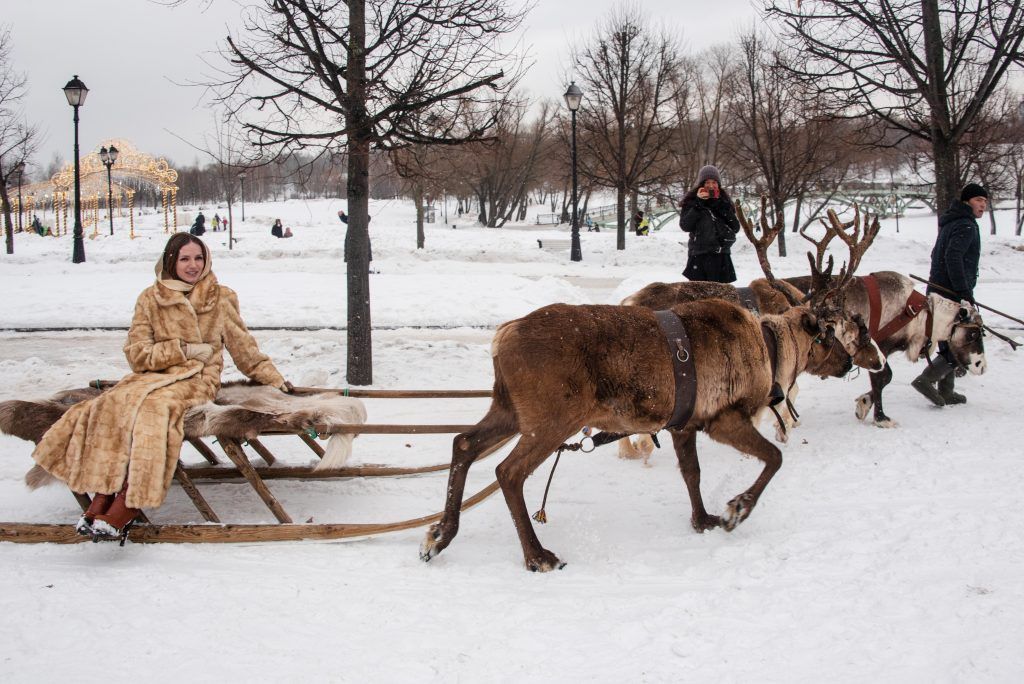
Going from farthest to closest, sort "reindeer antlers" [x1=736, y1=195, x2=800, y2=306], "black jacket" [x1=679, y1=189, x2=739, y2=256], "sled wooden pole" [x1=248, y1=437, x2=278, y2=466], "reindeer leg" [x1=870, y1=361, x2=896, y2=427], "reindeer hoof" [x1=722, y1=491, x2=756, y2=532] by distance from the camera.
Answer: "black jacket" [x1=679, y1=189, x2=739, y2=256]
"reindeer leg" [x1=870, y1=361, x2=896, y2=427]
"reindeer antlers" [x1=736, y1=195, x2=800, y2=306]
"sled wooden pole" [x1=248, y1=437, x2=278, y2=466]
"reindeer hoof" [x1=722, y1=491, x2=756, y2=532]

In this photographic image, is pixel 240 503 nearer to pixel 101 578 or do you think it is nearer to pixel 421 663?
pixel 101 578

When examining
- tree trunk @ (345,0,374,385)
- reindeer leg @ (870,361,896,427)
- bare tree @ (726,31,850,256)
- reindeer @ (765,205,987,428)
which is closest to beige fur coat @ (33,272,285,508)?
tree trunk @ (345,0,374,385)

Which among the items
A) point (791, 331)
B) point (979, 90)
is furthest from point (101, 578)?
point (979, 90)

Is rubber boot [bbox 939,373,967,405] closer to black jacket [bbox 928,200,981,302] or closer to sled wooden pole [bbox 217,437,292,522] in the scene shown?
black jacket [bbox 928,200,981,302]

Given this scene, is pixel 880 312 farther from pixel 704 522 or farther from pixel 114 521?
pixel 114 521

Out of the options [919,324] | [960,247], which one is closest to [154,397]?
[919,324]

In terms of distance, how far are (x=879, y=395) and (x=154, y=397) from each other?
596cm

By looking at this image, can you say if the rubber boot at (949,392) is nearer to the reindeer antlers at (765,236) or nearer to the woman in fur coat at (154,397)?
the reindeer antlers at (765,236)

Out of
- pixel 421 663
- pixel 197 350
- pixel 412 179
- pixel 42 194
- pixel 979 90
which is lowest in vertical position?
pixel 421 663

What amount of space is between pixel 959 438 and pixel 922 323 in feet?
4.74

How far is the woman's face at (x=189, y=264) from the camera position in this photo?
15.8ft

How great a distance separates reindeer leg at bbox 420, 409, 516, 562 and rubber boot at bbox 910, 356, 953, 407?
4813 mm

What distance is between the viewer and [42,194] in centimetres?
6066

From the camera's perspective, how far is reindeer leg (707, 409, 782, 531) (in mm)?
4352
